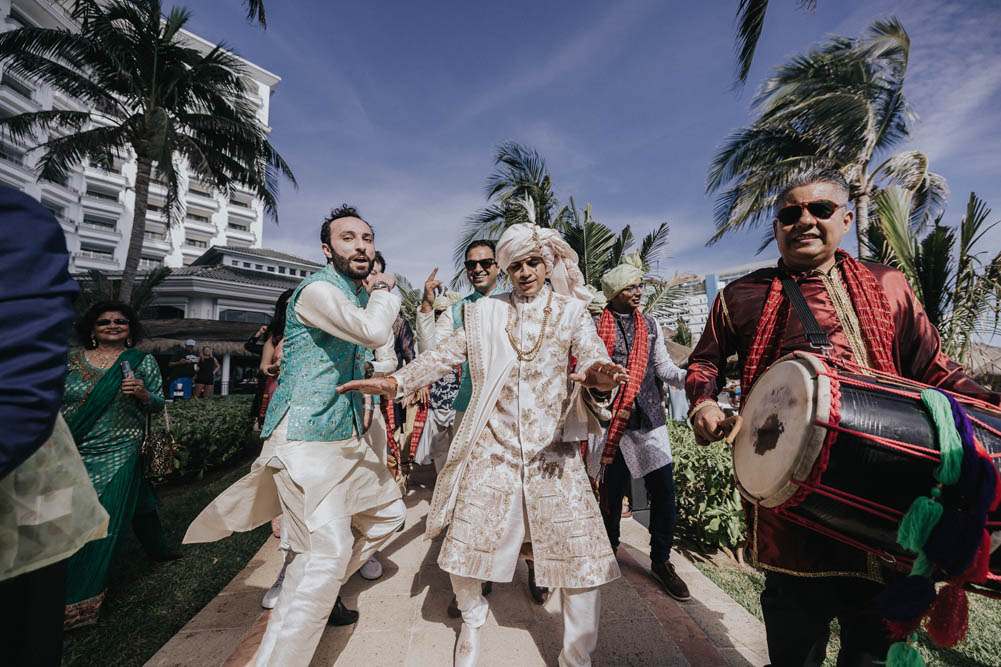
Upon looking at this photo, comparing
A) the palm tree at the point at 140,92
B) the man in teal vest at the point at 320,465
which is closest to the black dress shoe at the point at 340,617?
the man in teal vest at the point at 320,465

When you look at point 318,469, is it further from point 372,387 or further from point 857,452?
point 857,452

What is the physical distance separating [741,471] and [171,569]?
4.24 metres

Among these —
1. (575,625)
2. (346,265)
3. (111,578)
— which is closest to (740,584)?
(575,625)

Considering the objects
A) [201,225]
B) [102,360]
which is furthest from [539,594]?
[201,225]

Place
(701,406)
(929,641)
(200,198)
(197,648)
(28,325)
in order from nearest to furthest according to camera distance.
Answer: (28,325) → (701,406) → (197,648) → (929,641) → (200,198)

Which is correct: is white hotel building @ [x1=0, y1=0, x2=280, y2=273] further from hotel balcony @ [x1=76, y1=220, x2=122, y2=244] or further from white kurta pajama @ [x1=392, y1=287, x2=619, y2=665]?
white kurta pajama @ [x1=392, y1=287, x2=619, y2=665]

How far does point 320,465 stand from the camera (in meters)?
2.28

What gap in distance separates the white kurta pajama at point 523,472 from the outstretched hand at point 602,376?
0.44 ft

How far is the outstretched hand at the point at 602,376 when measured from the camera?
6.95 feet

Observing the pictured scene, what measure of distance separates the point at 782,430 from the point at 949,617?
1.99ft

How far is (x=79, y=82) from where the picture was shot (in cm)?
1162

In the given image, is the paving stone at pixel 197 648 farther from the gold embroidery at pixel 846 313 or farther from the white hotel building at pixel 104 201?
the white hotel building at pixel 104 201

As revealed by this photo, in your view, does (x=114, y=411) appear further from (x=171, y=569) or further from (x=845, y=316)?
(x=845, y=316)

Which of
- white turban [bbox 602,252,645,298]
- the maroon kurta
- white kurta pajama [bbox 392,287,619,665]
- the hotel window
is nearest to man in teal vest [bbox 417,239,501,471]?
white kurta pajama [bbox 392,287,619,665]
